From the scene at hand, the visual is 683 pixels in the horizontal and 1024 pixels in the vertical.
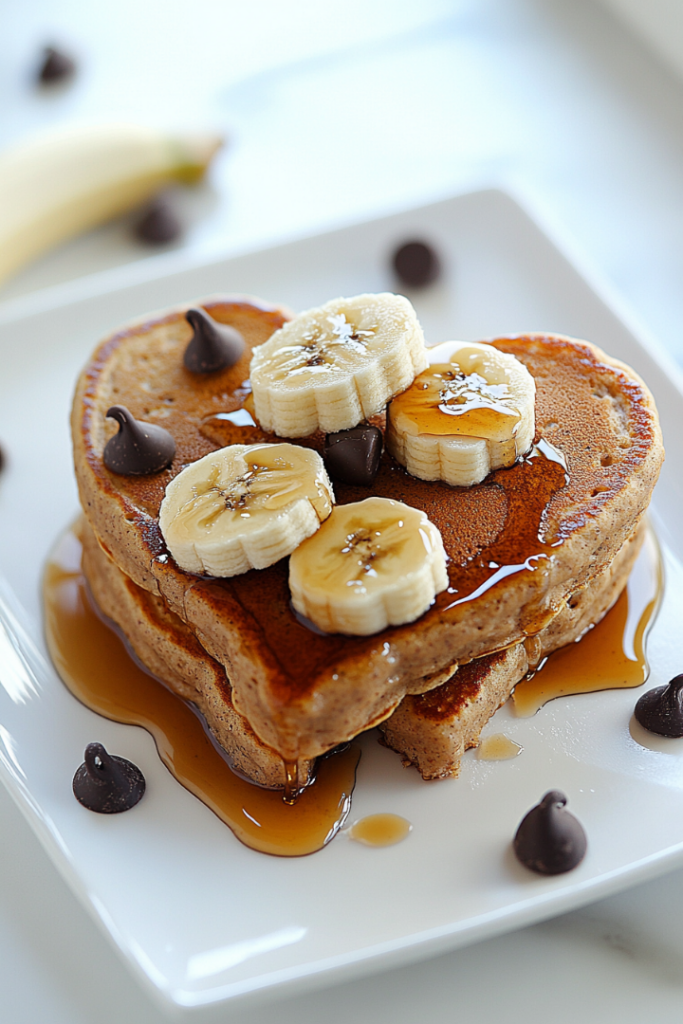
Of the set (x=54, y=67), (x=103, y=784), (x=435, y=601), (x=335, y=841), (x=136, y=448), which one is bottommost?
(x=335, y=841)

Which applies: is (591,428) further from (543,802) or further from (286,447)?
(543,802)

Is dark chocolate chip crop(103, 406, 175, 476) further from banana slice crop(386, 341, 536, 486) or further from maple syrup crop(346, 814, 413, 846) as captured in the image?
maple syrup crop(346, 814, 413, 846)

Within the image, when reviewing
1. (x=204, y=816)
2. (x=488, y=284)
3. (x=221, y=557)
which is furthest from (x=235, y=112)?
(x=204, y=816)

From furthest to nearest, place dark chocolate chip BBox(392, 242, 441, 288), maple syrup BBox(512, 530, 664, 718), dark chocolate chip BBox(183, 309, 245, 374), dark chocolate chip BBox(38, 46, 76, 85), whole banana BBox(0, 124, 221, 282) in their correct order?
dark chocolate chip BBox(38, 46, 76, 85) < whole banana BBox(0, 124, 221, 282) < dark chocolate chip BBox(392, 242, 441, 288) < dark chocolate chip BBox(183, 309, 245, 374) < maple syrup BBox(512, 530, 664, 718)

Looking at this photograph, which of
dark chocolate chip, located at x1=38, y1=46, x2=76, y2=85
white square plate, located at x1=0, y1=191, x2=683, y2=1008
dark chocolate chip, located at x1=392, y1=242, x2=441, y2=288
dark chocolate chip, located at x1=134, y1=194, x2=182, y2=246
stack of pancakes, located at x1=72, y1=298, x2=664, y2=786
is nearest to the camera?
white square plate, located at x1=0, y1=191, x2=683, y2=1008

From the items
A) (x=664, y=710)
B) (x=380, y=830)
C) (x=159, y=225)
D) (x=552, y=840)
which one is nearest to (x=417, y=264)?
(x=159, y=225)

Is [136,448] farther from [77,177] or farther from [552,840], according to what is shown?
[77,177]

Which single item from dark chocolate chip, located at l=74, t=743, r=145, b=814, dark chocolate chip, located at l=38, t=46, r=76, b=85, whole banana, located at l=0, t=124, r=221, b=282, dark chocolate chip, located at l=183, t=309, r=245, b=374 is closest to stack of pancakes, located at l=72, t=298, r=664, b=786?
dark chocolate chip, located at l=183, t=309, r=245, b=374
